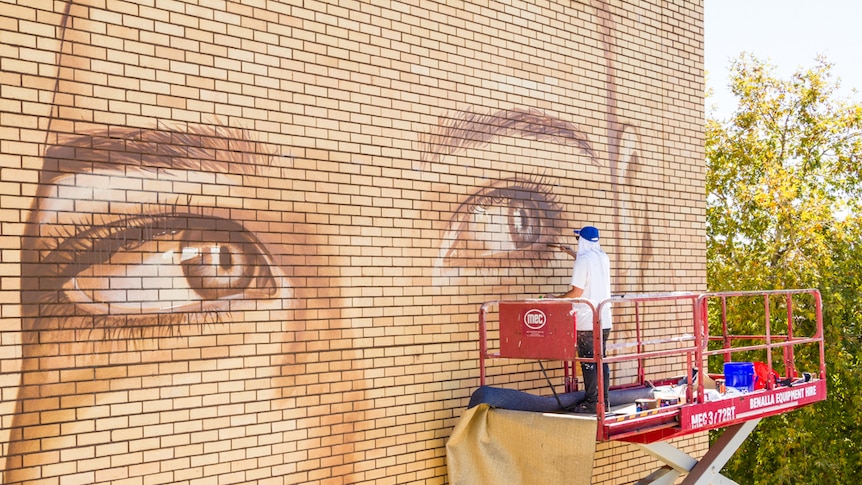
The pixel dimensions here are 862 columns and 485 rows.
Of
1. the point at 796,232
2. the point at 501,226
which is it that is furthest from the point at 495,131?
the point at 796,232

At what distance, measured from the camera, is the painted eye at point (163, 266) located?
18.9ft

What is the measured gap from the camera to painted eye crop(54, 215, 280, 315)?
5.76 metres

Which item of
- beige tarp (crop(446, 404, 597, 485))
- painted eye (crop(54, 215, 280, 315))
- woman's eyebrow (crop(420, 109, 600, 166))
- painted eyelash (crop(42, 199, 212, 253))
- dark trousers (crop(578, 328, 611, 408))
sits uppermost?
woman's eyebrow (crop(420, 109, 600, 166))

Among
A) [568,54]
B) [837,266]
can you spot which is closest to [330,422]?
[568,54]

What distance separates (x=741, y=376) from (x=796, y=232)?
1213cm

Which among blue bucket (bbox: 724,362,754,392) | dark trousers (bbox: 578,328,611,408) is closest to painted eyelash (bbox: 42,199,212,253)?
dark trousers (bbox: 578,328,611,408)

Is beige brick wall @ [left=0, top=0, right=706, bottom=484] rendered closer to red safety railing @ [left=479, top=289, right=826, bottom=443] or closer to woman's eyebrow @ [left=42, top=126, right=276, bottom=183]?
woman's eyebrow @ [left=42, top=126, right=276, bottom=183]

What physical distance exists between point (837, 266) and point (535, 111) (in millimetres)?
12588

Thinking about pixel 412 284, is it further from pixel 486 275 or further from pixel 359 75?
pixel 359 75

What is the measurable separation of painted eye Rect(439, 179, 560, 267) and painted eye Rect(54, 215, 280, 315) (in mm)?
2007

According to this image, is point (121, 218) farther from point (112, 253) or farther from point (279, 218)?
point (279, 218)

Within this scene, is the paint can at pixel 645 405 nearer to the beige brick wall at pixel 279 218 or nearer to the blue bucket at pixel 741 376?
the beige brick wall at pixel 279 218

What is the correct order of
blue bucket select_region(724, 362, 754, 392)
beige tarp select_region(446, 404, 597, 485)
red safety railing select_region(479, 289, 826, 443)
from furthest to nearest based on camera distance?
blue bucket select_region(724, 362, 754, 392) → red safety railing select_region(479, 289, 826, 443) → beige tarp select_region(446, 404, 597, 485)

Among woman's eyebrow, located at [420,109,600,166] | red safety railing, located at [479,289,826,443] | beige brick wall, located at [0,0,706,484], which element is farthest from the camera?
woman's eyebrow, located at [420,109,600,166]
